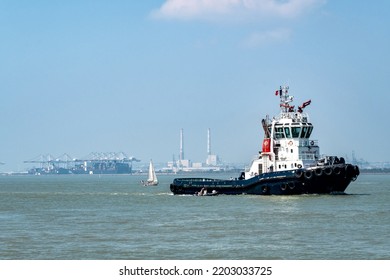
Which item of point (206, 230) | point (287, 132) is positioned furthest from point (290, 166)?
point (206, 230)

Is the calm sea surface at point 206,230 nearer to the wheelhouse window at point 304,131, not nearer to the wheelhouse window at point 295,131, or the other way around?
the wheelhouse window at point 304,131

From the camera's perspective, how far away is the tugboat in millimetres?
60688

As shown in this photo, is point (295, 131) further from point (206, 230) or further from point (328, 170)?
point (206, 230)

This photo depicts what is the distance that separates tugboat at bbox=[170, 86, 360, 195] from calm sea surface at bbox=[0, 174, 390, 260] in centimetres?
105

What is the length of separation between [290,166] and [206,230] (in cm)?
2296

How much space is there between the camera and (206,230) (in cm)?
4119

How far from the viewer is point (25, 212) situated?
55969 millimetres

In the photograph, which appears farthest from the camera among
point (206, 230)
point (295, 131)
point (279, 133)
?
point (279, 133)

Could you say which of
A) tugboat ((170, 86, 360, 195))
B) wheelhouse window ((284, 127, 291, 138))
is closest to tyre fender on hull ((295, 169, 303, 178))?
tugboat ((170, 86, 360, 195))

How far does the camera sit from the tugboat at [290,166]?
2389 inches

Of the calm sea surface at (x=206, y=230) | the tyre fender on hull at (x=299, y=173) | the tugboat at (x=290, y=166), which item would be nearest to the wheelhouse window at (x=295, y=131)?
the tugboat at (x=290, y=166)

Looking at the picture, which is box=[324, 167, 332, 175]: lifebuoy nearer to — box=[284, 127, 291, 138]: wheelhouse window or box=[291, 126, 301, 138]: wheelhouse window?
box=[291, 126, 301, 138]: wheelhouse window
